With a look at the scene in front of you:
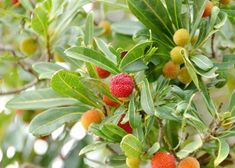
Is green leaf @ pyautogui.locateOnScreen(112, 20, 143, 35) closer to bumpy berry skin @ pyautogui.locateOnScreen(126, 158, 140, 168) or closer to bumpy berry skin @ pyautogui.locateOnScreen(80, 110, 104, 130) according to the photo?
bumpy berry skin @ pyautogui.locateOnScreen(80, 110, 104, 130)

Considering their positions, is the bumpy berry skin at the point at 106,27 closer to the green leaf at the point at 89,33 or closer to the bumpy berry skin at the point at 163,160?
the green leaf at the point at 89,33

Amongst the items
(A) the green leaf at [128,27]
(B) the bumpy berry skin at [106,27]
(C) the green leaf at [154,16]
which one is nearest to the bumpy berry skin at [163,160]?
(C) the green leaf at [154,16]

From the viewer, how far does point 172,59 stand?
1042mm

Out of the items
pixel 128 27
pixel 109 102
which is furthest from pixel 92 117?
pixel 128 27

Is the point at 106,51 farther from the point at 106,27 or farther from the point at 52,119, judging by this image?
the point at 106,27

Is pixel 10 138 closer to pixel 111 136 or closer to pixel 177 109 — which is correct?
pixel 111 136

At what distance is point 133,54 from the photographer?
985mm

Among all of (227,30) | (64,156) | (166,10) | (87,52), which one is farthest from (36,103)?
(227,30)

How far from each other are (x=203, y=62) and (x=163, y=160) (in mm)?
193

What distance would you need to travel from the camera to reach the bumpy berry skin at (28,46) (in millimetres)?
1622

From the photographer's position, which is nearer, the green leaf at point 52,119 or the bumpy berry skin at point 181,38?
the bumpy berry skin at point 181,38

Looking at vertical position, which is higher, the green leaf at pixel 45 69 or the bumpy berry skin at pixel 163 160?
the green leaf at pixel 45 69

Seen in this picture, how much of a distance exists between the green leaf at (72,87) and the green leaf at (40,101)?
73mm

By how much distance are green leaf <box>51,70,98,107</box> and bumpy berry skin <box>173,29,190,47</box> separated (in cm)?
20
